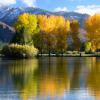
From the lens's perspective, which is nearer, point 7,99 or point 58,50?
point 7,99

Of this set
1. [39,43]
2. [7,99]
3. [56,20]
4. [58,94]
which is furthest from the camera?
[56,20]

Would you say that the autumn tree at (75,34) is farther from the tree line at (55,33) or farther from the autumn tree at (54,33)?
the autumn tree at (54,33)

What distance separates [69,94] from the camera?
20.7 meters

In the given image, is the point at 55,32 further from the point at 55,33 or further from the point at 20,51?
the point at 20,51

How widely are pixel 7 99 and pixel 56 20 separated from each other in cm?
8415

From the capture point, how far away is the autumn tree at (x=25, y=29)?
84625 millimetres

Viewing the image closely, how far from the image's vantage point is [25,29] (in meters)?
86.8

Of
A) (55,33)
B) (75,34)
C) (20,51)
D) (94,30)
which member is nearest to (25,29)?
(20,51)

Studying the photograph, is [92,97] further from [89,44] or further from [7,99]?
[89,44]

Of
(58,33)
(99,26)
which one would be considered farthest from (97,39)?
(58,33)

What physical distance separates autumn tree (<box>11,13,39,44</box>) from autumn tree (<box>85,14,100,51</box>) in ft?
37.5

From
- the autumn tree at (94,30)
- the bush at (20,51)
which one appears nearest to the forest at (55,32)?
the autumn tree at (94,30)

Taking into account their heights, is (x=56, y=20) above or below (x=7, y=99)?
above

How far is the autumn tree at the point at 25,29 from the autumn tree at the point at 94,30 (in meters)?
11.4
